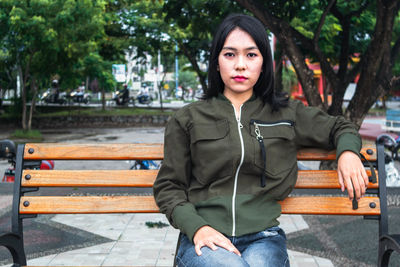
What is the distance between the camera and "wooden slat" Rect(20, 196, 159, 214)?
2.65 m

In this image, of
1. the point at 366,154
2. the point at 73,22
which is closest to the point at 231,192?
the point at 366,154

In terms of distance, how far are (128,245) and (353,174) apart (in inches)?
99.7

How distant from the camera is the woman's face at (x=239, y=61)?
233cm

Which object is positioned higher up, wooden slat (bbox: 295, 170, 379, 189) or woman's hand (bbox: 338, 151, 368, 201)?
woman's hand (bbox: 338, 151, 368, 201)

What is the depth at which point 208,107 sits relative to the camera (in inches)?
94.8

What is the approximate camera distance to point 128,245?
4.25m

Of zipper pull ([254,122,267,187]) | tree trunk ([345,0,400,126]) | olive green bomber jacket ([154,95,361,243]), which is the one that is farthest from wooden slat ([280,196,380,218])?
tree trunk ([345,0,400,126])

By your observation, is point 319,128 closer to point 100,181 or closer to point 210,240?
Answer: point 210,240

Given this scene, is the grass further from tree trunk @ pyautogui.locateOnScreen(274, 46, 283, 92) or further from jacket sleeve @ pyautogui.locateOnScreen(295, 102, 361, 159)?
jacket sleeve @ pyautogui.locateOnScreen(295, 102, 361, 159)

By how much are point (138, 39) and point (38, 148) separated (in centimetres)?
1511

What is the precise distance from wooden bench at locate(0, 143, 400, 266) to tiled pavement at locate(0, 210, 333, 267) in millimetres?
1241

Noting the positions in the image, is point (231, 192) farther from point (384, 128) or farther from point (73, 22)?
point (384, 128)

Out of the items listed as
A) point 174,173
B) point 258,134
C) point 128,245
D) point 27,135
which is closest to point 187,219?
point 174,173

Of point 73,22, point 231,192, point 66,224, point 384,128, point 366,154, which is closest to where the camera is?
point 231,192
